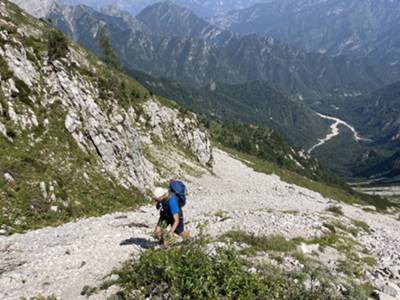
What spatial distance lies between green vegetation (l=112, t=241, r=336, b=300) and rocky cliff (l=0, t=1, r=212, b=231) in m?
15.8

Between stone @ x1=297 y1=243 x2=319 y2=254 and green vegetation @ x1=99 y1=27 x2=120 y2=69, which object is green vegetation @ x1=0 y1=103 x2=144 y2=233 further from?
green vegetation @ x1=99 y1=27 x2=120 y2=69

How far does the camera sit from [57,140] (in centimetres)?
3756

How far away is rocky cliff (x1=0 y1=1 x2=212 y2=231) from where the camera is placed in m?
29.6

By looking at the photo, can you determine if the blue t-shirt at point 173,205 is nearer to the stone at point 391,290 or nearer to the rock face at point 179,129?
the stone at point 391,290

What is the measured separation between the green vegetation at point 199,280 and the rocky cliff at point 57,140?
15792mm

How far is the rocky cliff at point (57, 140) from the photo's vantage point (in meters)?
29.6

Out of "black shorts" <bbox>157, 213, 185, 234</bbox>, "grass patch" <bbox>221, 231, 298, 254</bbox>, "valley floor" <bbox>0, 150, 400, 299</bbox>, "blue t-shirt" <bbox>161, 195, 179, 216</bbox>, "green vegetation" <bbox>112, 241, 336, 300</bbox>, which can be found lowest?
"valley floor" <bbox>0, 150, 400, 299</bbox>

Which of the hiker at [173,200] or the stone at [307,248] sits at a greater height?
the hiker at [173,200]

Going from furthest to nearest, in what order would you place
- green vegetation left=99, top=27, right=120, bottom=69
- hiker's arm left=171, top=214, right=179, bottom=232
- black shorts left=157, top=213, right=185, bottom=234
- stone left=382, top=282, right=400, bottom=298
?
green vegetation left=99, top=27, right=120, bottom=69
stone left=382, top=282, right=400, bottom=298
black shorts left=157, top=213, right=185, bottom=234
hiker's arm left=171, top=214, right=179, bottom=232

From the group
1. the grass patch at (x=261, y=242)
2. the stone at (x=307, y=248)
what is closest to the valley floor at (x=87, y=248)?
the grass patch at (x=261, y=242)

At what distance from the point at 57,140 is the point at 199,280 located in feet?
96.4

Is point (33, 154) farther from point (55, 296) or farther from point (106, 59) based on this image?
point (106, 59)

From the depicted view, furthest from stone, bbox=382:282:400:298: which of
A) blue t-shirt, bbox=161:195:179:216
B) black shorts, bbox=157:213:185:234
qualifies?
blue t-shirt, bbox=161:195:179:216

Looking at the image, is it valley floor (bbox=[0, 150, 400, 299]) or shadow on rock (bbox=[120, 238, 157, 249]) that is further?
shadow on rock (bbox=[120, 238, 157, 249])
